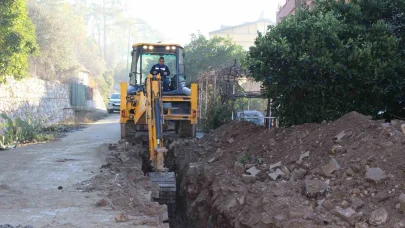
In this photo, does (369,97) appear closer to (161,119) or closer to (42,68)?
(161,119)

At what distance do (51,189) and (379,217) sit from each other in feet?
17.4

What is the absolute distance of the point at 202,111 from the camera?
2141cm

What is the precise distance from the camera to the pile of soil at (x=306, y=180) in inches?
250

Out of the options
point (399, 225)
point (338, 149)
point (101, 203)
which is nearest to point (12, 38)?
point (101, 203)

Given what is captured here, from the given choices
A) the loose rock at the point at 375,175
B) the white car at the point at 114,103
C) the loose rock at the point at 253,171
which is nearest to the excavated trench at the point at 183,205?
the loose rock at the point at 253,171

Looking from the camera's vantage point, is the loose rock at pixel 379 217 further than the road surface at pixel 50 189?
No

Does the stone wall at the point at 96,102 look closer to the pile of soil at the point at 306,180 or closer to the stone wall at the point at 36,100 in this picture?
the stone wall at the point at 36,100

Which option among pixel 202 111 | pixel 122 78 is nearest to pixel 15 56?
pixel 202 111

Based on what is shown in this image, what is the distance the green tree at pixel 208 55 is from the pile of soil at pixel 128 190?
21.0 meters

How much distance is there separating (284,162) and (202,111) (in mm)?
12983

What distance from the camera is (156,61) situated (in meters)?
14.3

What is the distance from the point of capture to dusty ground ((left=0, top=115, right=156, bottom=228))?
253 inches

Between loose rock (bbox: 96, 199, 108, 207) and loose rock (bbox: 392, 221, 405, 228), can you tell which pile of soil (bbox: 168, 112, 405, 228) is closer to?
loose rock (bbox: 392, 221, 405, 228)

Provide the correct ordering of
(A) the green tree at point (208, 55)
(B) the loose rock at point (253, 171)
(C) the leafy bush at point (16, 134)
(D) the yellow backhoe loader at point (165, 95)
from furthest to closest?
(A) the green tree at point (208, 55)
(C) the leafy bush at point (16, 134)
(D) the yellow backhoe loader at point (165, 95)
(B) the loose rock at point (253, 171)
